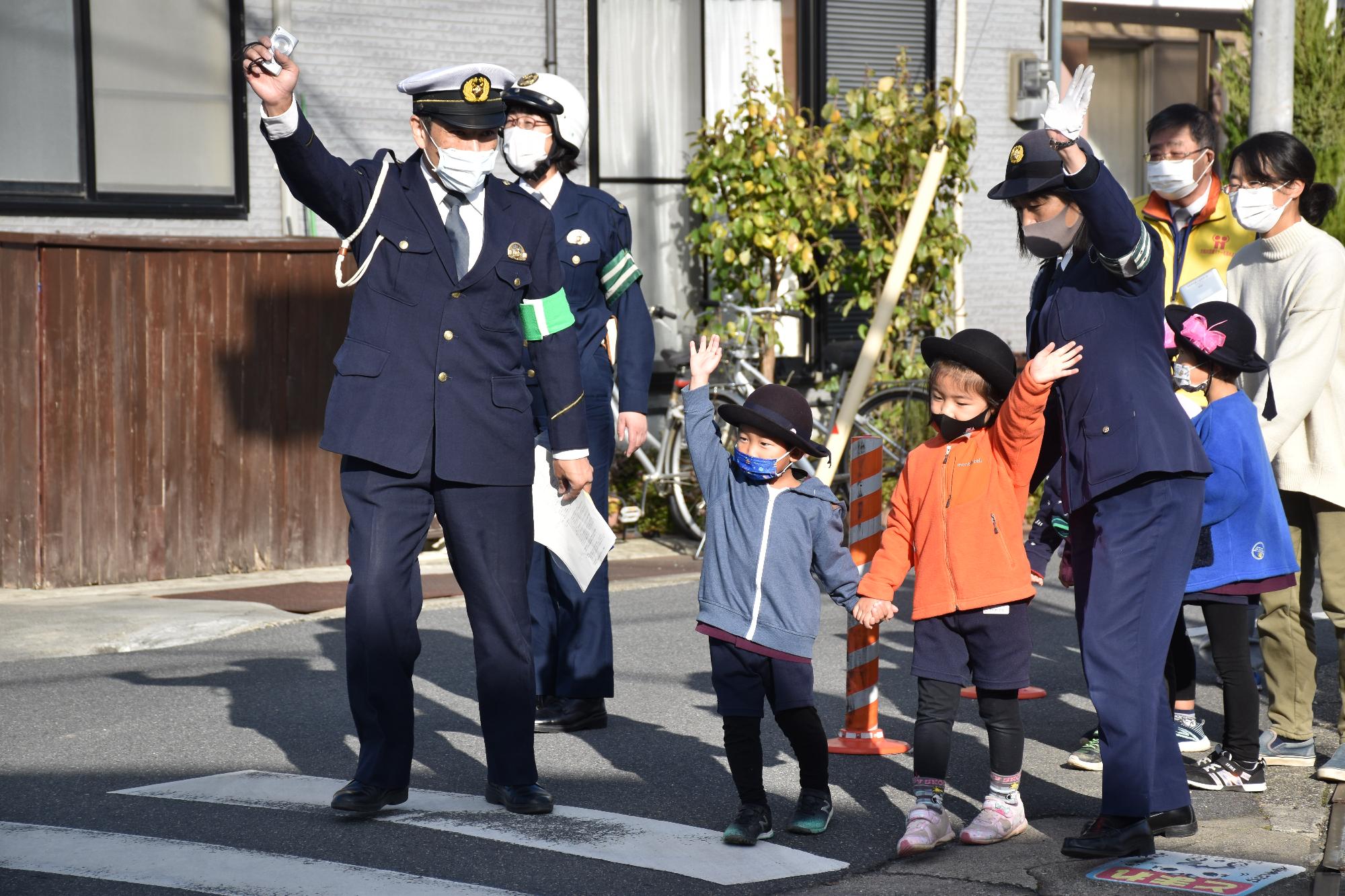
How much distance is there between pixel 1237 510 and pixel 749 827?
2.02 m

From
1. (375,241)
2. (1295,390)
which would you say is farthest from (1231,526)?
(375,241)

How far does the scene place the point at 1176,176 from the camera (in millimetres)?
5727

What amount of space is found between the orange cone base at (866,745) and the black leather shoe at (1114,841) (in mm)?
1383

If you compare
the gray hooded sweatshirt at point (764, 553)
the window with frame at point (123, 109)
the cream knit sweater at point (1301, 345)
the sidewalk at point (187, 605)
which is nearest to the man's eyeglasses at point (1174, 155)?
the cream knit sweater at point (1301, 345)

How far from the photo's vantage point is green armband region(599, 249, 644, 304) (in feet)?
20.3

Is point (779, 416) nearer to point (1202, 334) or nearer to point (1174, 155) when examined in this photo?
point (1202, 334)

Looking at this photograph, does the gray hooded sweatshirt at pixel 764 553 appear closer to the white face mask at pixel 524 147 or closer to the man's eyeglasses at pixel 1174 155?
the white face mask at pixel 524 147

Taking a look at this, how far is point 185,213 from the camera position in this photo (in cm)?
1045

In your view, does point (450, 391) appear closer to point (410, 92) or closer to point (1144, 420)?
point (410, 92)

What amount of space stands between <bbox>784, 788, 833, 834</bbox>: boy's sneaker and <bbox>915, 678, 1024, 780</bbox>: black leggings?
32 cm

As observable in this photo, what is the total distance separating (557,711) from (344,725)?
808 millimetres

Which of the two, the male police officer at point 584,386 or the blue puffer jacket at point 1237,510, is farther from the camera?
the male police officer at point 584,386

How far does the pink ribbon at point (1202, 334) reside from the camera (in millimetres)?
5312

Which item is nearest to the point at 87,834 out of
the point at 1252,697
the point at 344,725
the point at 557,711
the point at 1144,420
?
the point at 344,725
